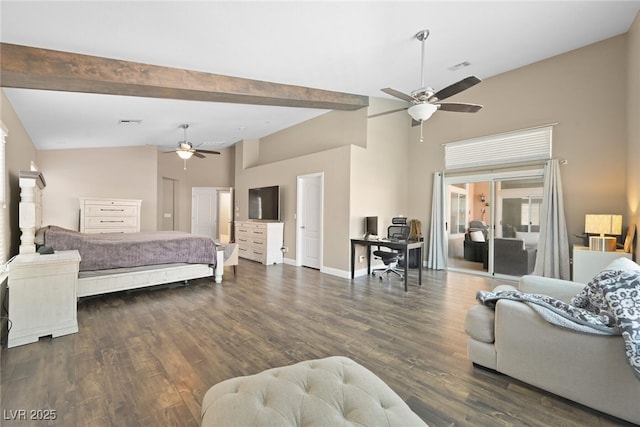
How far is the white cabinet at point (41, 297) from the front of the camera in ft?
8.29

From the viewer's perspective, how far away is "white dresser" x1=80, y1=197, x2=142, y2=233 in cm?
623

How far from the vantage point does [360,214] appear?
5.48 metres

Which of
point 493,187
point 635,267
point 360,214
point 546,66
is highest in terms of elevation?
point 546,66

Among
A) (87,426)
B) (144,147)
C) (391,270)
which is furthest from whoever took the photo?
(144,147)

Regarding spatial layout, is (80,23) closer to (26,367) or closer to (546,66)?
(26,367)

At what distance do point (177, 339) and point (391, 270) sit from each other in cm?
386

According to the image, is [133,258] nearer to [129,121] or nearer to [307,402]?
[129,121]

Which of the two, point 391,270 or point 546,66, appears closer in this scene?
point 546,66

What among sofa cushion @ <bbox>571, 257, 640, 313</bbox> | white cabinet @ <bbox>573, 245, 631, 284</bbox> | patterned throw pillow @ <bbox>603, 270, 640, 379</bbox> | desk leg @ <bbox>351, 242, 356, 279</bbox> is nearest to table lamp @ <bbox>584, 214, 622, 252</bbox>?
white cabinet @ <bbox>573, 245, 631, 284</bbox>

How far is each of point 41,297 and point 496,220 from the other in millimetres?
6940

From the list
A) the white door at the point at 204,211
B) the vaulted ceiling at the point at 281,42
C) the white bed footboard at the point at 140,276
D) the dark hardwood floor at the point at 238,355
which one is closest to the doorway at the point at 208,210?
the white door at the point at 204,211

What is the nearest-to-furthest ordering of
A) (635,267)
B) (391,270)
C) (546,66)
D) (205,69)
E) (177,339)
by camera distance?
1. (635,267)
2. (177,339)
3. (205,69)
4. (546,66)
5. (391,270)

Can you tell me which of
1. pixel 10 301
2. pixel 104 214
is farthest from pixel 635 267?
pixel 104 214

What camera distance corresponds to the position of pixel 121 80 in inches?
125
